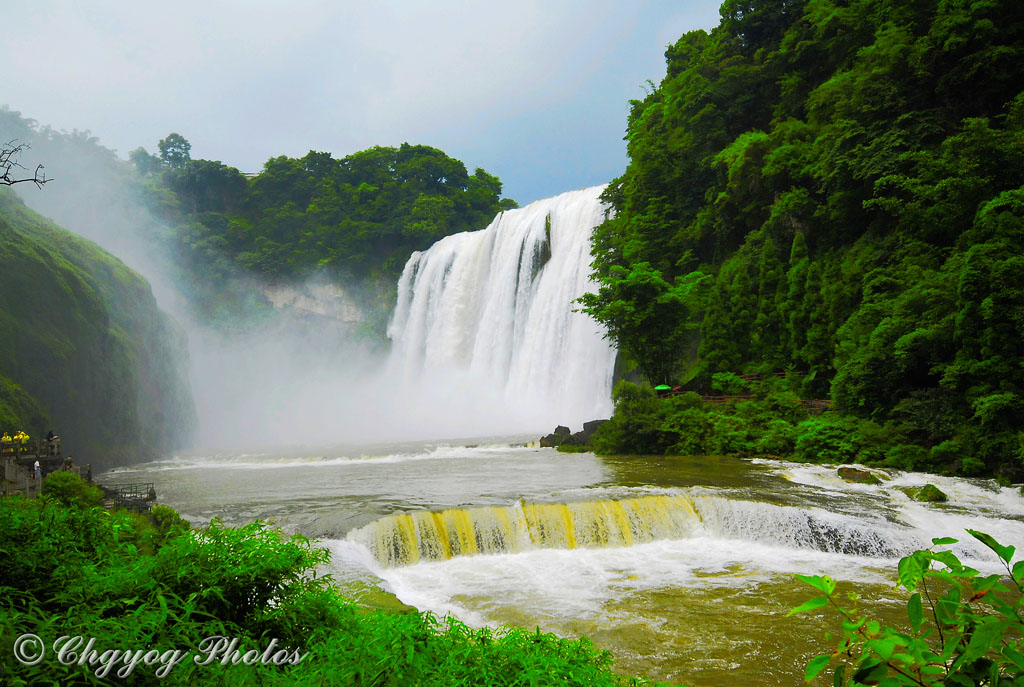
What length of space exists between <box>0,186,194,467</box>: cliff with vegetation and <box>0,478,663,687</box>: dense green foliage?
16233 mm

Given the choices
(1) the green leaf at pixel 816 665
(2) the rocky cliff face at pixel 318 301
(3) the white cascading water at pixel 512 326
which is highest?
(2) the rocky cliff face at pixel 318 301

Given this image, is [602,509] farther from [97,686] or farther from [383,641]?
[97,686]

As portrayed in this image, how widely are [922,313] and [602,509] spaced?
965 cm

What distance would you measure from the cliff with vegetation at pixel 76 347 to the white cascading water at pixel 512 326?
580 inches

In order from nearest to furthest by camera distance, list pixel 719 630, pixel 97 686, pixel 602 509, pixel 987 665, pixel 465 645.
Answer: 1. pixel 987 665
2. pixel 97 686
3. pixel 465 645
4. pixel 719 630
5. pixel 602 509

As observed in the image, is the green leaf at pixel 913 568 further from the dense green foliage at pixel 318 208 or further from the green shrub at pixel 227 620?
the dense green foliage at pixel 318 208

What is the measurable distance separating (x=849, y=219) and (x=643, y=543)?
14.5 metres

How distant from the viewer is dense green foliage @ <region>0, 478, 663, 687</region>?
2861 millimetres

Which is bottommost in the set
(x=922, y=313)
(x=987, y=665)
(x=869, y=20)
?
(x=987, y=665)

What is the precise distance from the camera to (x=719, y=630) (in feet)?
22.1

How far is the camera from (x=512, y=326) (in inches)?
1330

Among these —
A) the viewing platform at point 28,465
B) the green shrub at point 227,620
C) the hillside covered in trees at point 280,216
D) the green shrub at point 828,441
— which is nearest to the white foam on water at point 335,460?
the viewing platform at point 28,465

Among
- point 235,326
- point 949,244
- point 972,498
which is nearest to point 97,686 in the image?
point 972,498

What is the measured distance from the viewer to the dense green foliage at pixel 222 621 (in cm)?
286
